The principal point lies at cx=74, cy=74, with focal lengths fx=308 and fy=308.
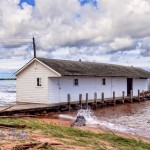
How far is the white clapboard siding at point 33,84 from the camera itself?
29.7m

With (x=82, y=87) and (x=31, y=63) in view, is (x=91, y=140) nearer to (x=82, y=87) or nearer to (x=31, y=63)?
(x=31, y=63)

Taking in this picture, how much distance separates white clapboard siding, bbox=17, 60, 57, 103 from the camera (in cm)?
2969

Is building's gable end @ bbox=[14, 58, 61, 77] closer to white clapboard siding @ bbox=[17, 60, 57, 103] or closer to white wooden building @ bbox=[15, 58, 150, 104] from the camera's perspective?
white wooden building @ bbox=[15, 58, 150, 104]

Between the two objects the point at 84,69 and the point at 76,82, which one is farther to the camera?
the point at 84,69

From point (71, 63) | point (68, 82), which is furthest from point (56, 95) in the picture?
point (71, 63)

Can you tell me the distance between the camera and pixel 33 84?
101 feet

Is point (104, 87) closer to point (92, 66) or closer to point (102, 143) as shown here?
point (92, 66)

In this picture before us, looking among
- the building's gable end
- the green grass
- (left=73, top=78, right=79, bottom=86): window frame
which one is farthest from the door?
the green grass

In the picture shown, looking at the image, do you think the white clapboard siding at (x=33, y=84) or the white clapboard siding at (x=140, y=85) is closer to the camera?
the white clapboard siding at (x=33, y=84)

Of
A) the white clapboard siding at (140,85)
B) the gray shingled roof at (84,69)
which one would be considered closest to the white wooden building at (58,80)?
the gray shingled roof at (84,69)

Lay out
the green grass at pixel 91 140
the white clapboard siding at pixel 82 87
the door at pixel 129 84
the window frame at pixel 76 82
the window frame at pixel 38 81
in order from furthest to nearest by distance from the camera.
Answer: the door at pixel 129 84, the window frame at pixel 76 82, the window frame at pixel 38 81, the white clapboard siding at pixel 82 87, the green grass at pixel 91 140

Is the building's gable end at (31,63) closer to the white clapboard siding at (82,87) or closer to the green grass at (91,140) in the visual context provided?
the white clapboard siding at (82,87)

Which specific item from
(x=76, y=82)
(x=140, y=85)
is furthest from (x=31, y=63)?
(x=140, y=85)

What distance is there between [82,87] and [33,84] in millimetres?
5654
